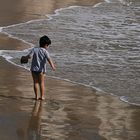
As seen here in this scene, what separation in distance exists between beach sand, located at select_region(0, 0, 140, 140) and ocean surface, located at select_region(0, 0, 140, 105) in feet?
2.35

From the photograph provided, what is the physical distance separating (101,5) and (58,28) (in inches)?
441

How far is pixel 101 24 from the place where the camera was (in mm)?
26094

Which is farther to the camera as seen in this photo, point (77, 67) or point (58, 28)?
point (58, 28)

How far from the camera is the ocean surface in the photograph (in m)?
14.1

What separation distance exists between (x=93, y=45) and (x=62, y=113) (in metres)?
9.65

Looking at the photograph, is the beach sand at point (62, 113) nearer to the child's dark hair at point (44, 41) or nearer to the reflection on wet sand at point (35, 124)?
the reflection on wet sand at point (35, 124)

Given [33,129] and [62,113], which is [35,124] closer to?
[33,129]

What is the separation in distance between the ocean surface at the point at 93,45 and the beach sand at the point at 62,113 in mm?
717

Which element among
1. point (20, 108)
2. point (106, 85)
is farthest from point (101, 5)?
point (20, 108)

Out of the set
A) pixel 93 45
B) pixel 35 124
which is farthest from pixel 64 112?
pixel 93 45

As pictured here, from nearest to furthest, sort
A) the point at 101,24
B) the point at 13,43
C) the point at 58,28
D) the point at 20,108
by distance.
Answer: the point at 20,108 < the point at 13,43 < the point at 58,28 < the point at 101,24

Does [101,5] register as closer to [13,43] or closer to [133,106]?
[13,43]

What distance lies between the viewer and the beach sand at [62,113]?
916cm

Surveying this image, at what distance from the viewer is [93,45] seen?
20062 millimetres
